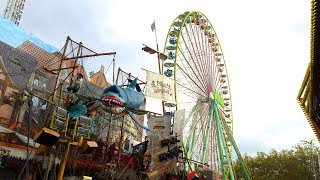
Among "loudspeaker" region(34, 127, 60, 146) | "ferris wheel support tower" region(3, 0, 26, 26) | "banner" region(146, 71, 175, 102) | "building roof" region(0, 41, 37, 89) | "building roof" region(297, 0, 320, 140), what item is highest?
"ferris wheel support tower" region(3, 0, 26, 26)

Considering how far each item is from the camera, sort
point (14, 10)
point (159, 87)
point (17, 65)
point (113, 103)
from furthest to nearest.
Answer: point (14, 10)
point (17, 65)
point (159, 87)
point (113, 103)

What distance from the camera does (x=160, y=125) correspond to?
18.7 metres

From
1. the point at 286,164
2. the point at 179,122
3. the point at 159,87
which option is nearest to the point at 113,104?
the point at 159,87

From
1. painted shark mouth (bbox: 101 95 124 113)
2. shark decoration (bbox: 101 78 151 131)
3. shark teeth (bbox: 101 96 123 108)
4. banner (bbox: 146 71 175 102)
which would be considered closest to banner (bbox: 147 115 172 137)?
banner (bbox: 146 71 175 102)

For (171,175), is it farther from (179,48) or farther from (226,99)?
(226,99)

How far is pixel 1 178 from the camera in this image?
14.3m

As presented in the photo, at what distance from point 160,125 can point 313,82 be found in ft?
36.4

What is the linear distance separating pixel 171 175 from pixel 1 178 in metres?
10.4

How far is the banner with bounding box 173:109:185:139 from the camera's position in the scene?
20500mm

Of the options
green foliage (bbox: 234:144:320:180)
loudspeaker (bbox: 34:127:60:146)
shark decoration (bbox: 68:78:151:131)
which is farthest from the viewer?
green foliage (bbox: 234:144:320:180)

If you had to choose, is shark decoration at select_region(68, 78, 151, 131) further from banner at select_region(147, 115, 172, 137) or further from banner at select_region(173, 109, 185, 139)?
banner at select_region(173, 109, 185, 139)

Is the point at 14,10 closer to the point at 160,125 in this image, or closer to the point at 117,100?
the point at 160,125

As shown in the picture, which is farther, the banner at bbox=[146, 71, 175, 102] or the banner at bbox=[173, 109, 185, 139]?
the banner at bbox=[173, 109, 185, 139]

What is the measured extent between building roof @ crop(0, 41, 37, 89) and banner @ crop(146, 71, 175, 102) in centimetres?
841
